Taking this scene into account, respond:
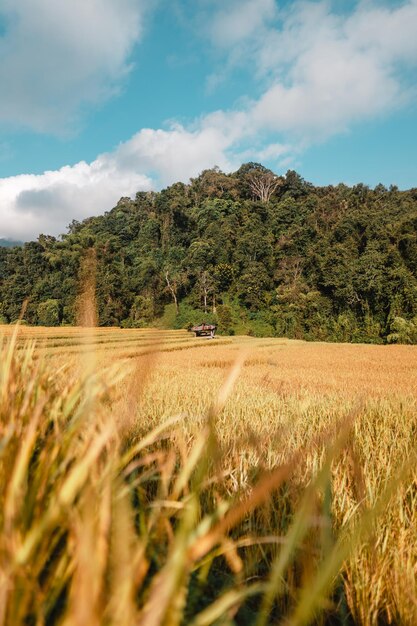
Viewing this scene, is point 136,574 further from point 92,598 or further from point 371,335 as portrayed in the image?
point 371,335

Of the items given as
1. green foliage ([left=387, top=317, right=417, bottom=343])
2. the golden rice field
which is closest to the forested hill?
green foliage ([left=387, top=317, right=417, bottom=343])

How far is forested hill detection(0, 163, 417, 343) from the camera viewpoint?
36.5 metres

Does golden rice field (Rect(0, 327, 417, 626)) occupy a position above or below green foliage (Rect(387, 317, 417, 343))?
above

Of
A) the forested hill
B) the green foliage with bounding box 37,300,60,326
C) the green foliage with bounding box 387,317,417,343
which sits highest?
the forested hill

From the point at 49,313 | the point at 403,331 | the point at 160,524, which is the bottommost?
the point at 403,331

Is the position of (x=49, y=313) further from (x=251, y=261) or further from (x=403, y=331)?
(x=403, y=331)

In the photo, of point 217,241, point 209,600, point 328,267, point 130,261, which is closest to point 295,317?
point 328,267

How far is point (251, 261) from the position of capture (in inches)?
1993

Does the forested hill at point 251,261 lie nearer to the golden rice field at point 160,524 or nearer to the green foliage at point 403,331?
the green foliage at point 403,331

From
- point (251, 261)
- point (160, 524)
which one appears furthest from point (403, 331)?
point (160, 524)

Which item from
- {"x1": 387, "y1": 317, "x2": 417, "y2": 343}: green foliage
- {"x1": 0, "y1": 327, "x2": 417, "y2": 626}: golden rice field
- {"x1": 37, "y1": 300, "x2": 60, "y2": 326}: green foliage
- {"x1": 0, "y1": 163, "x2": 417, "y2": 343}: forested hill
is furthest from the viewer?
{"x1": 37, "y1": 300, "x2": 60, "y2": 326}: green foliage

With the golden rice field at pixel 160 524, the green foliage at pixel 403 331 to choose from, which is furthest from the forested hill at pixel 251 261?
the golden rice field at pixel 160 524

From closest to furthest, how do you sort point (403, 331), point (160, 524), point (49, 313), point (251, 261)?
point (160, 524), point (403, 331), point (49, 313), point (251, 261)

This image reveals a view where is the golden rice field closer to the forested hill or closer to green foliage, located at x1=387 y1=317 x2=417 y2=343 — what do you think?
the forested hill
